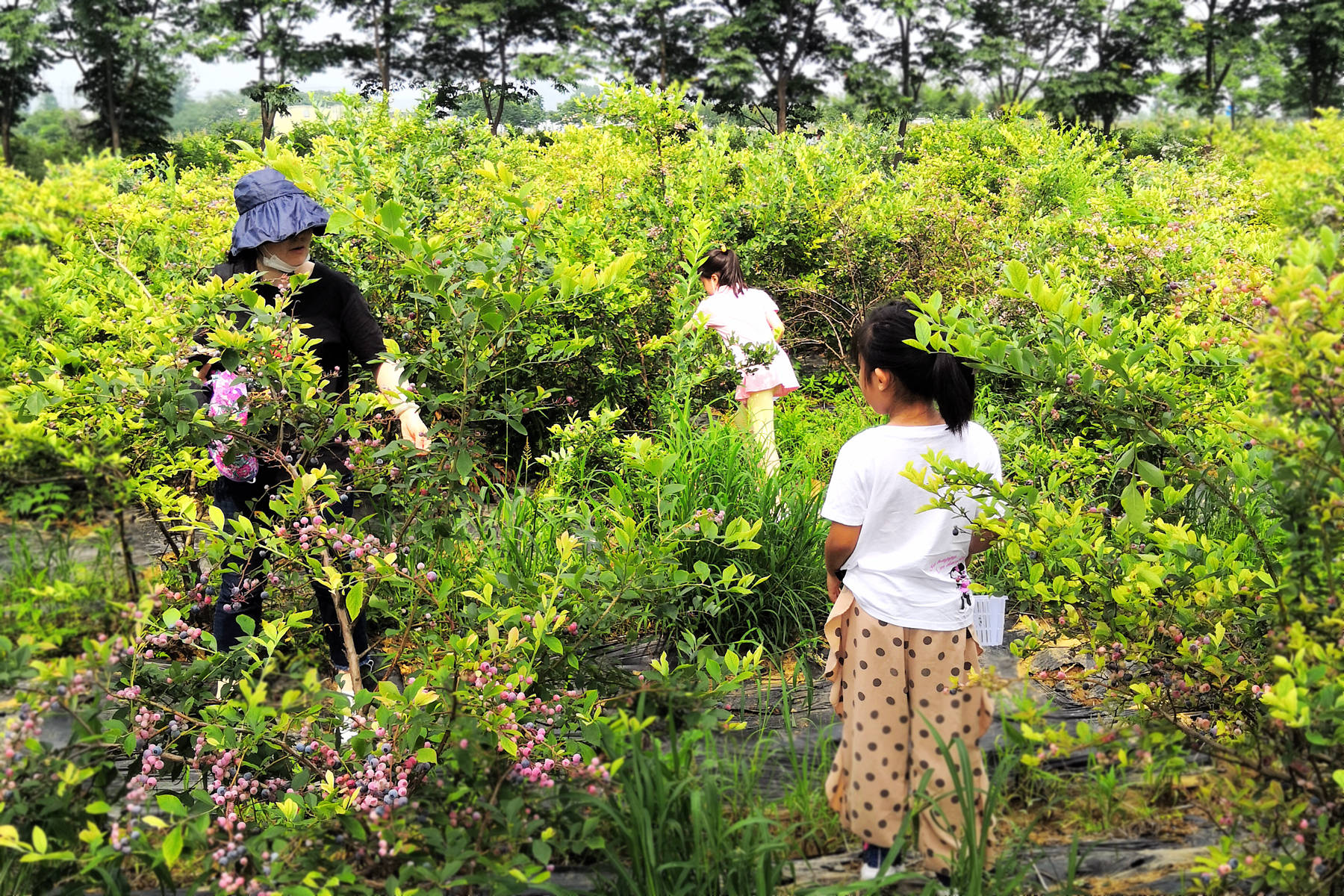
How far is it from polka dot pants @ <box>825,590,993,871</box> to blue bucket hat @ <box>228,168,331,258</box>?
6.44 feet

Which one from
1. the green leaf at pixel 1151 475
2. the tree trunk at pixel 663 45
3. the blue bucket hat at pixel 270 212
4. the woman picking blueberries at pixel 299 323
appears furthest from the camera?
the tree trunk at pixel 663 45

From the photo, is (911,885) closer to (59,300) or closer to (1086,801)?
(1086,801)

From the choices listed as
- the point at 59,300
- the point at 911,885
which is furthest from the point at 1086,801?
the point at 59,300

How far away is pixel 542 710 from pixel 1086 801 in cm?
155

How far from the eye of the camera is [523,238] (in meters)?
2.25

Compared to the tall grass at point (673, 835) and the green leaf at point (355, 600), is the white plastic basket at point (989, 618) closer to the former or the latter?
the tall grass at point (673, 835)

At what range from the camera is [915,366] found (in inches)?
94.4

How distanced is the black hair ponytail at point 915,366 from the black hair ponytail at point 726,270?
309 cm

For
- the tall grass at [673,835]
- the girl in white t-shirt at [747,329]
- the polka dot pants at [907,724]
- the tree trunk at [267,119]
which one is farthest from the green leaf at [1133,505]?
the tree trunk at [267,119]

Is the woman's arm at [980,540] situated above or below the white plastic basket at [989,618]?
above

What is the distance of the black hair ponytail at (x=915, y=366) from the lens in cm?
236

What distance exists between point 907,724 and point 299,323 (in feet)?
6.30

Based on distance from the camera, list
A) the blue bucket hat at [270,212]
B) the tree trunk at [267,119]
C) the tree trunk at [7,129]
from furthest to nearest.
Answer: the tree trunk at [7,129], the tree trunk at [267,119], the blue bucket hat at [270,212]

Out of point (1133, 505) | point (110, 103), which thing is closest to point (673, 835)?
point (1133, 505)
